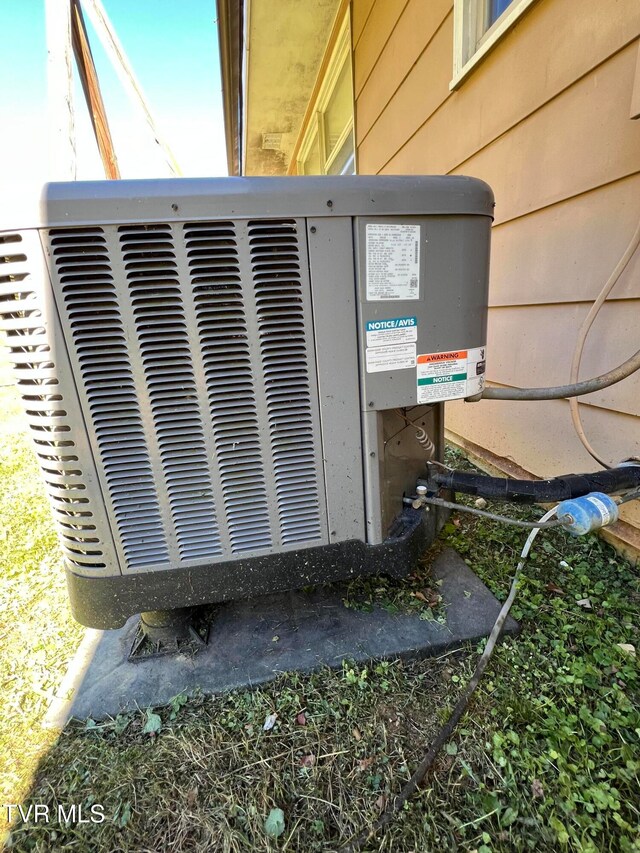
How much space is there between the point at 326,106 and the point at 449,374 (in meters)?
5.69

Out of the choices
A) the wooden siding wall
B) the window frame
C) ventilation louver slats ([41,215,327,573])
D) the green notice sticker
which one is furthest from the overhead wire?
the window frame

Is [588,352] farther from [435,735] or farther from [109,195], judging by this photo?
[109,195]

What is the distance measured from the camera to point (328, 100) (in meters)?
5.12

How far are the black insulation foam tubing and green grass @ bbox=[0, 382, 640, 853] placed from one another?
38cm

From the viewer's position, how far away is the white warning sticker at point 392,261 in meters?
0.99

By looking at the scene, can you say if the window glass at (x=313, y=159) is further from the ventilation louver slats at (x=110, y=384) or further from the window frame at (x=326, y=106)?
the ventilation louver slats at (x=110, y=384)

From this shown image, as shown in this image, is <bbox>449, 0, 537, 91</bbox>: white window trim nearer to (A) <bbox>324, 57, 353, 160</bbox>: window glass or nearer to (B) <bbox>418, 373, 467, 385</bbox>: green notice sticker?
(B) <bbox>418, 373, 467, 385</bbox>: green notice sticker

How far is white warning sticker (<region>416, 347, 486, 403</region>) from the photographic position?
43.6 inches

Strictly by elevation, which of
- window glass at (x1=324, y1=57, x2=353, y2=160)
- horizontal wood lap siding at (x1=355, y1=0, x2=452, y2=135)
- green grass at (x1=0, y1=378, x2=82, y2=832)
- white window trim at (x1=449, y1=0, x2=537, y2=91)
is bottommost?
green grass at (x1=0, y1=378, x2=82, y2=832)

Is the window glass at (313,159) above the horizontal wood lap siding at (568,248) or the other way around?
above

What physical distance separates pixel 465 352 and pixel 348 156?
4.57 metres

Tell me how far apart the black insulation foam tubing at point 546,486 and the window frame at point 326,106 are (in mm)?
4065

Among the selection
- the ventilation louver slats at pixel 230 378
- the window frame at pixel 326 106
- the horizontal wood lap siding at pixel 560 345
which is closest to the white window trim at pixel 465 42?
the horizontal wood lap siding at pixel 560 345
